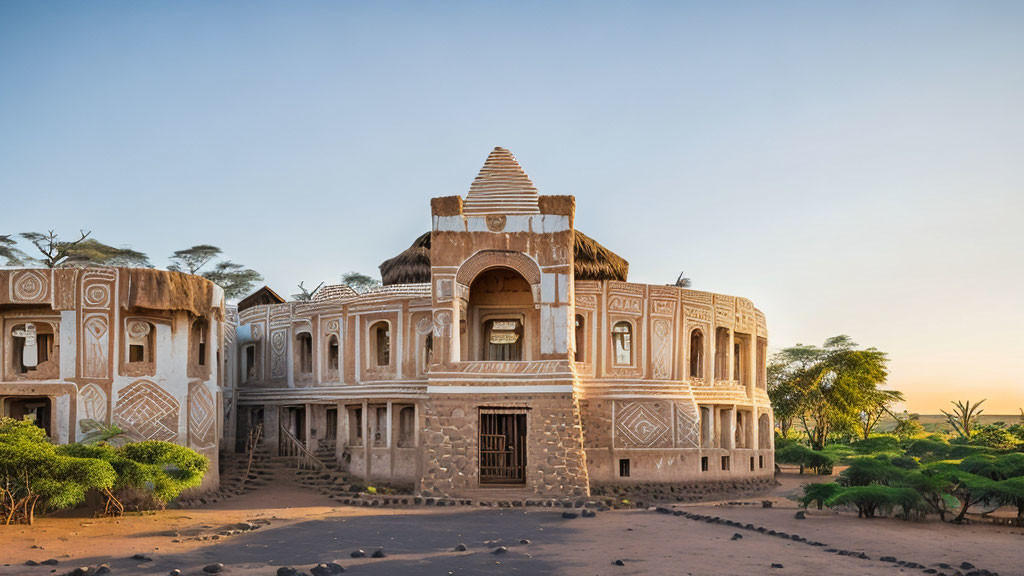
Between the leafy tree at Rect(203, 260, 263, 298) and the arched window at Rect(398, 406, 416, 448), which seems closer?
the arched window at Rect(398, 406, 416, 448)

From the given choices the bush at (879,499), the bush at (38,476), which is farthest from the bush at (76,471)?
the bush at (879,499)

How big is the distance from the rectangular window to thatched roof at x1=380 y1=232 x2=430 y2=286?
11.5 meters

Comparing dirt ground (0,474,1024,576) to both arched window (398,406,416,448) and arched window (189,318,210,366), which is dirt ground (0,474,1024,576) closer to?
arched window (189,318,210,366)

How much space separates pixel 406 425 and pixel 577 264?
8.15 meters

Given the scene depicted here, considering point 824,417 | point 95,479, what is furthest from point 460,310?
point 824,417

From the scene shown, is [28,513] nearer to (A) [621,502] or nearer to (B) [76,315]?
(B) [76,315]

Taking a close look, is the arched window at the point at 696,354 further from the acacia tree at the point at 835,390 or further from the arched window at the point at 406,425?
the acacia tree at the point at 835,390

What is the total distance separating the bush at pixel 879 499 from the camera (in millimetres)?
20766

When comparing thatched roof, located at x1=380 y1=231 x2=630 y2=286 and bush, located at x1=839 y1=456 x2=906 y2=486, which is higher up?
thatched roof, located at x1=380 y1=231 x2=630 y2=286

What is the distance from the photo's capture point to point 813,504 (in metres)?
24.4

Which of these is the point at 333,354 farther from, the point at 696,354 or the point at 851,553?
the point at 851,553

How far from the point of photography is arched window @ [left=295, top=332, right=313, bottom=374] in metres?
34.0

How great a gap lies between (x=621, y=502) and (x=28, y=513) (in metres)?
14.2

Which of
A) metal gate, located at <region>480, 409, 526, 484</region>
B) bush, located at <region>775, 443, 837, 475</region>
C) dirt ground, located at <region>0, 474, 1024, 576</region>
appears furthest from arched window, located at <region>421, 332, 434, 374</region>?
bush, located at <region>775, 443, 837, 475</region>
